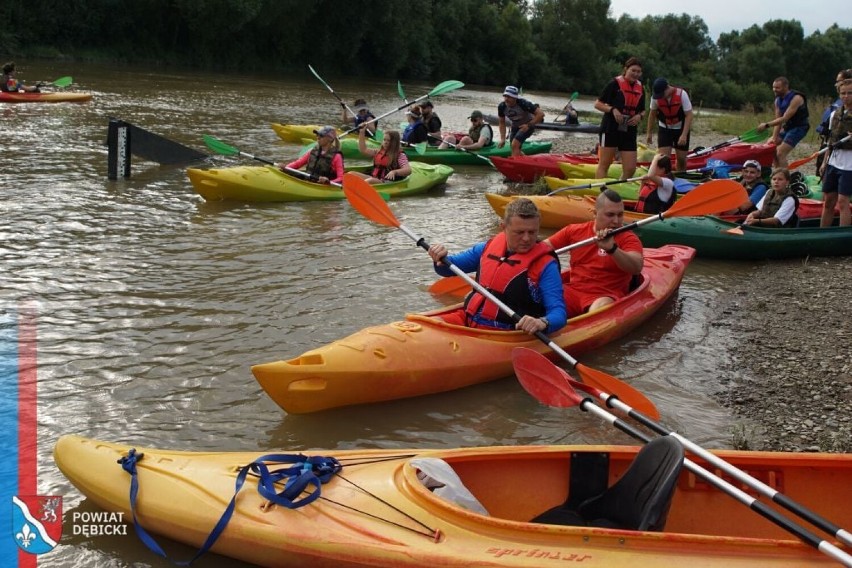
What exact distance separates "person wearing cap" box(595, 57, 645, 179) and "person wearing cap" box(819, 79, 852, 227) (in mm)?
1978

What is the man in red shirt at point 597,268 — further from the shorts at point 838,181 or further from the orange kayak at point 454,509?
the shorts at point 838,181

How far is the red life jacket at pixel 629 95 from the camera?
8.73 m

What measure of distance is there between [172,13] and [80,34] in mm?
4544

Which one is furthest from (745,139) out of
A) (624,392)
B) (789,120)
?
(624,392)

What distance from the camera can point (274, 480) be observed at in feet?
9.94

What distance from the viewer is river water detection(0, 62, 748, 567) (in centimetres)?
414

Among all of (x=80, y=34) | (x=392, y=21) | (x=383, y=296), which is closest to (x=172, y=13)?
(x=80, y=34)

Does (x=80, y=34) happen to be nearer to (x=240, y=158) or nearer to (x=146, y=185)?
(x=240, y=158)

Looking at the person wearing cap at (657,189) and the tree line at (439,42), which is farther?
the tree line at (439,42)

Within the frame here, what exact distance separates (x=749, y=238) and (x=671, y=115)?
7.70ft

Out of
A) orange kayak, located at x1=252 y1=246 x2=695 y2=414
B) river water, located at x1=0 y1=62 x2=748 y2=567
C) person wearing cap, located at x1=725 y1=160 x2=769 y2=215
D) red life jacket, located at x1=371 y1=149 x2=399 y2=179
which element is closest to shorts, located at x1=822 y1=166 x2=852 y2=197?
person wearing cap, located at x1=725 y1=160 x2=769 y2=215

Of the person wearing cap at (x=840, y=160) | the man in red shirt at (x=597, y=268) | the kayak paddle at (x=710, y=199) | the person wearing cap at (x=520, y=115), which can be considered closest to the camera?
the man in red shirt at (x=597, y=268)

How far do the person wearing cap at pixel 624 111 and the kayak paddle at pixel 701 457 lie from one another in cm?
524

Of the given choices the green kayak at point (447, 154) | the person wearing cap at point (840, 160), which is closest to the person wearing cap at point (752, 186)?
the person wearing cap at point (840, 160)
